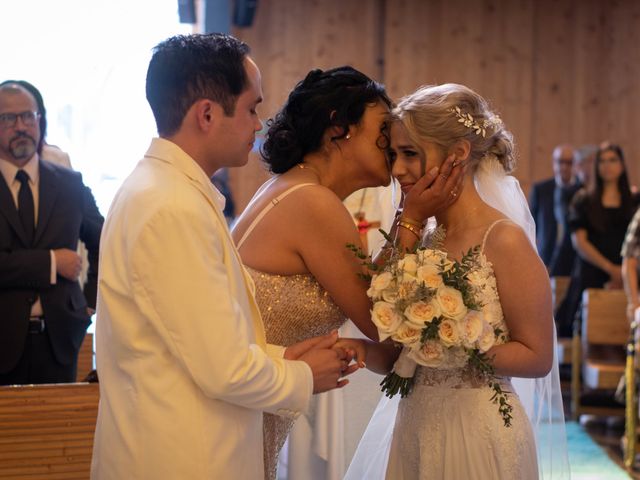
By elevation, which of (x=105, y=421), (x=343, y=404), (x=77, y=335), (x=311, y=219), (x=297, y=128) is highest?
(x=297, y=128)

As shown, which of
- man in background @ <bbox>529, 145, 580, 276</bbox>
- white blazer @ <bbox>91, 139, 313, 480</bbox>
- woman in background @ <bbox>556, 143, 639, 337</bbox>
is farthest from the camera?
man in background @ <bbox>529, 145, 580, 276</bbox>

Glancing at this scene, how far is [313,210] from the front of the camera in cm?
278

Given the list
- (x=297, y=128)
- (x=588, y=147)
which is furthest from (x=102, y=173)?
(x=297, y=128)

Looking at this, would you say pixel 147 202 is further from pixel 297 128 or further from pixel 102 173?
pixel 102 173

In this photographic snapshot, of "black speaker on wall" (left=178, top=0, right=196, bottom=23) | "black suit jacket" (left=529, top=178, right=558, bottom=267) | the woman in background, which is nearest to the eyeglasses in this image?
the woman in background

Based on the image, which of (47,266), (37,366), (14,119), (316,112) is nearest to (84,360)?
(37,366)

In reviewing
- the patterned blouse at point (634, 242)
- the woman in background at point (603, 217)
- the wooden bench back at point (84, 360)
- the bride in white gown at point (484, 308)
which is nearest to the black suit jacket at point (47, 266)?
the wooden bench back at point (84, 360)

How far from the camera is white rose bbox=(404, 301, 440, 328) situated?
256cm

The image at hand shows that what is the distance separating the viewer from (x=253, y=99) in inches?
92.3

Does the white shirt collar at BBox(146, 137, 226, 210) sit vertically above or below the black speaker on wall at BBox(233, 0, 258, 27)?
below

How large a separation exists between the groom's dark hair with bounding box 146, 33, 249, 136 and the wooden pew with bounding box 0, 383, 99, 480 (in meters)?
1.38

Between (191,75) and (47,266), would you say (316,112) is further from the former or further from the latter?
(47,266)

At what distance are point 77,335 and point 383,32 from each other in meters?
7.92

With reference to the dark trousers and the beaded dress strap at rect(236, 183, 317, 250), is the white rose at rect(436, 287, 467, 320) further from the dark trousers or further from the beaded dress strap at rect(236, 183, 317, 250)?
the dark trousers
